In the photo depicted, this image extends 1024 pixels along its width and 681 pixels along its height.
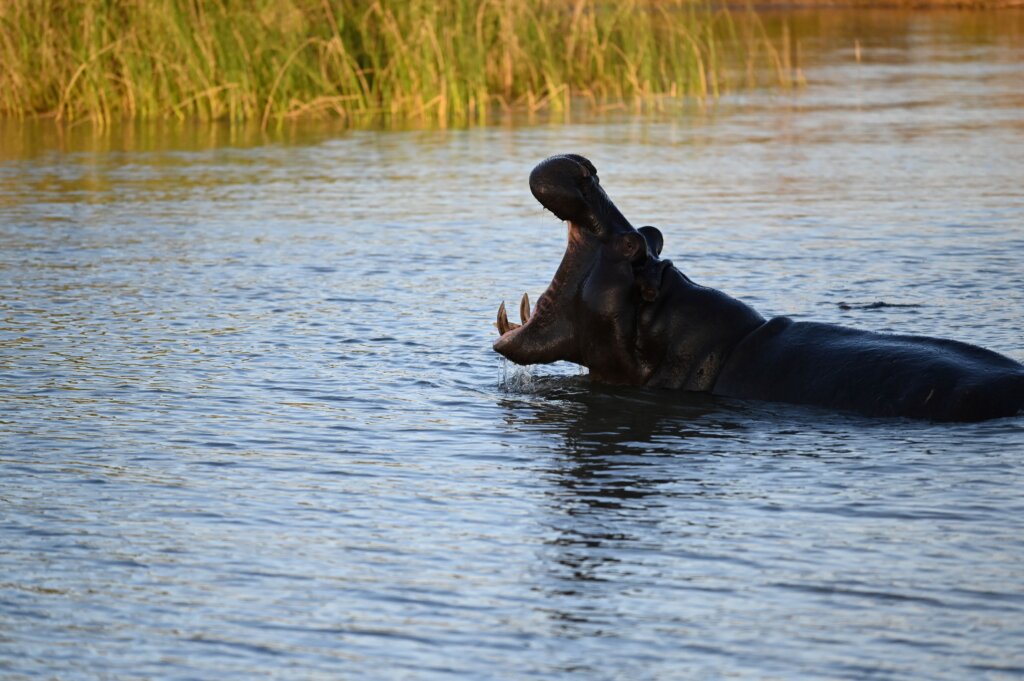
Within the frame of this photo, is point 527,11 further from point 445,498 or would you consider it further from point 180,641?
point 180,641

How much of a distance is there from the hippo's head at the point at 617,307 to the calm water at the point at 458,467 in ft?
0.59

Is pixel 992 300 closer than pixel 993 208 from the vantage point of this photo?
Yes

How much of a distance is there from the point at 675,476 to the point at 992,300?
133 inches

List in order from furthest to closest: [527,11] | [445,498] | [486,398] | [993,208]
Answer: [527,11], [993,208], [486,398], [445,498]

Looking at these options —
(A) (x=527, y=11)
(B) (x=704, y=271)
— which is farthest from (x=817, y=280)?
(A) (x=527, y=11)

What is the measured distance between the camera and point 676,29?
19031 millimetres

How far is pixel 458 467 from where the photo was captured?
5551mm

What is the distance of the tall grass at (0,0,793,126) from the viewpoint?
55.7 feet

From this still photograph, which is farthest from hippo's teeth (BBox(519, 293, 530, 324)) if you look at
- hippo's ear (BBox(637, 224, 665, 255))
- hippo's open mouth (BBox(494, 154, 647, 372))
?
hippo's ear (BBox(637, 224, 665, 255))

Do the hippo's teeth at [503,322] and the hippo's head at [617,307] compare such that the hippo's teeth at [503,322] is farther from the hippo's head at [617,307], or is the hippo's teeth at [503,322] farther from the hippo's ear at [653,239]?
the hippo's ear at [653,239]

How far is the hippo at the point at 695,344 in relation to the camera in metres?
5.79

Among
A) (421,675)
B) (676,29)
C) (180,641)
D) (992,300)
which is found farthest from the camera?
(676,29)

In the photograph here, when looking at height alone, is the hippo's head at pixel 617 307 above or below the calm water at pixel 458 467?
above

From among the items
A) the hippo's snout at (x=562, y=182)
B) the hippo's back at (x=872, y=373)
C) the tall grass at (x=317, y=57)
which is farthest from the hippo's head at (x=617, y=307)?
the tall grass at (x=317, y=57)
